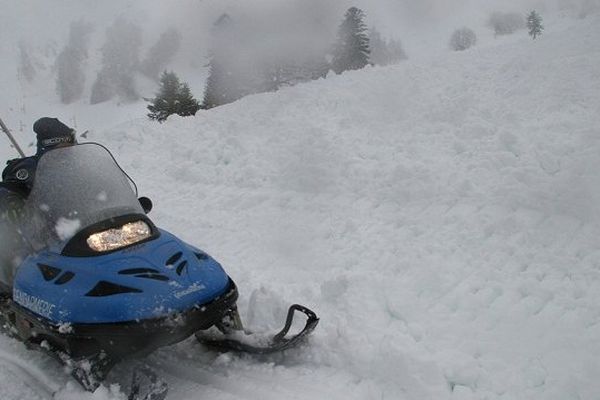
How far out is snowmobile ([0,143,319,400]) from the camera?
352 centimetres

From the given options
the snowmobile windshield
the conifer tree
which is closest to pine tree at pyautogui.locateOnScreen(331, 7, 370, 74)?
the conifer tree

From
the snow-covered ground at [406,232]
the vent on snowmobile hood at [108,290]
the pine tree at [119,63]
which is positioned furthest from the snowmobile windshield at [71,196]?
the pine tree at [119,63]

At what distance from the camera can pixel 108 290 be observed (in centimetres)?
358

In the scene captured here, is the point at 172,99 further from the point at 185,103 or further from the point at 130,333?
the point at 130,333

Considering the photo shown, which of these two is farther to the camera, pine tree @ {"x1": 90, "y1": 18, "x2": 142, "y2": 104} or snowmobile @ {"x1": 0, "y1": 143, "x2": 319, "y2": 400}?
pine tree @ {"x1": 90, "y1": 18, "x2": 142, "y2": 104}

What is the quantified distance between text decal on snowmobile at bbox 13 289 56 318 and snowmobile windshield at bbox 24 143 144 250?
1.31 ft

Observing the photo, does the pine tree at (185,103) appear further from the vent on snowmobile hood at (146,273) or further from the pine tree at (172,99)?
the vent on snowmobile hood at (146,273)

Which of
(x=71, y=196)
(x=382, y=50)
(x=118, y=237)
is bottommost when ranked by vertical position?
(x=382, y=50)

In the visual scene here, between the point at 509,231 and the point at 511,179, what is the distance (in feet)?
2.63

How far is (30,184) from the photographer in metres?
4.64

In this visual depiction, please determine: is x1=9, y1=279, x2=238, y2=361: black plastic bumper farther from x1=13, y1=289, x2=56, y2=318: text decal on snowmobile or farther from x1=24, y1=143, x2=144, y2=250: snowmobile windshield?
x1=24, y1=143, x2=144, y2=250: snowmobile windshield

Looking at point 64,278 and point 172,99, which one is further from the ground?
point 64,278

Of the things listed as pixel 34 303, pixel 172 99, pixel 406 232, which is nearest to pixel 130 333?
pixel 34 303

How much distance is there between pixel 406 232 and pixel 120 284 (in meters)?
3.10
